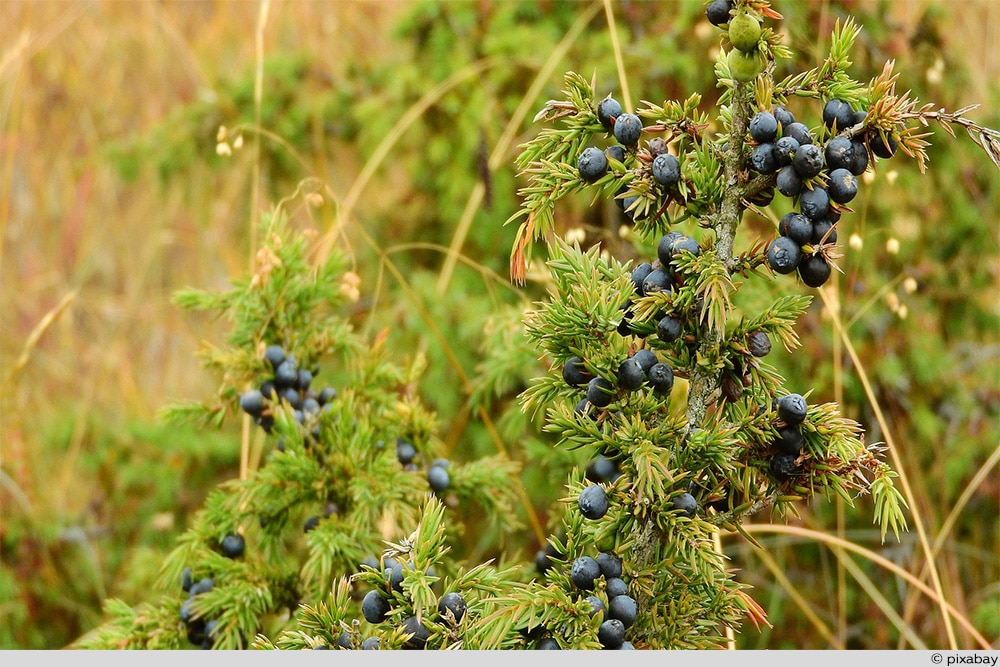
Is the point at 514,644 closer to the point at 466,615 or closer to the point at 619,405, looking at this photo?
the point at 466,615

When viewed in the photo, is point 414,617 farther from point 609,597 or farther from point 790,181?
point 790,181

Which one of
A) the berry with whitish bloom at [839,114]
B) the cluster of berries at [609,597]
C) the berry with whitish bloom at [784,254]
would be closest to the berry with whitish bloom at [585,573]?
the cluster of berries at [609,597]

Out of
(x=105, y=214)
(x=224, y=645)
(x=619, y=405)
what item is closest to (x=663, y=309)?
(x=619, y=405)

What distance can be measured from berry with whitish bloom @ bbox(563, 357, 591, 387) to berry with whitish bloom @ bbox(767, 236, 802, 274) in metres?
0.17

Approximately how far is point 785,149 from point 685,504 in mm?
289

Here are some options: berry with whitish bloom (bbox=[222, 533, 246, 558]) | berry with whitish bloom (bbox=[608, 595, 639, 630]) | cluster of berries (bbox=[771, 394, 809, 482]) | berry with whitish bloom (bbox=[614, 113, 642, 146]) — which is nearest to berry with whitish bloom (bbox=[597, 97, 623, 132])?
berry with whitish bloom (bbox=[614, 113, 642, 146])

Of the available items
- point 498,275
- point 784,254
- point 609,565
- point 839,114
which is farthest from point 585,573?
point 498,275

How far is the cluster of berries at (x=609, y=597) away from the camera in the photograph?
71 centimetres

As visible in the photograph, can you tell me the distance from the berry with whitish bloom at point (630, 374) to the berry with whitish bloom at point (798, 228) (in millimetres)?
155

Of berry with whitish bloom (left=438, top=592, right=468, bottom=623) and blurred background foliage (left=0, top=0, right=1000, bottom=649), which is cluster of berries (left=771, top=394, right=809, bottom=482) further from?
blurred background foliage (left=0, top=0, right=1000, bottom=649)

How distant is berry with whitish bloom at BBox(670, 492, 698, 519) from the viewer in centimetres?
72

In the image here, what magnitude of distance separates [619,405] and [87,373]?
2285 mm

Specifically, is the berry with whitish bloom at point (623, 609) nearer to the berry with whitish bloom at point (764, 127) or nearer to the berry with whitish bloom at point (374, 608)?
the berry with whitish bloom at point (374, 608)

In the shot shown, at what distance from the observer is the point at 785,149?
2.27ft
